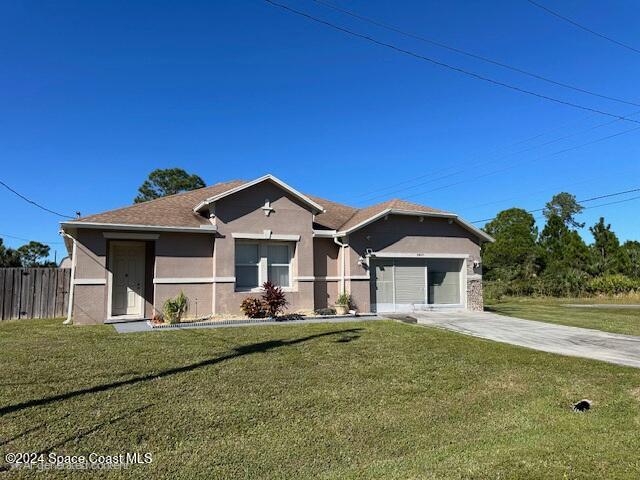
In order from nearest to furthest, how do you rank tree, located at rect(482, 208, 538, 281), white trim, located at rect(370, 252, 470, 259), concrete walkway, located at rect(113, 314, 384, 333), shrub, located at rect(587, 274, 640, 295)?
concrete walkway, located at rect(113, 314, 384, 333)
white trim, located at rect(370, 252, 470, 259)
shrub, located at rect(587, 274, 640, 295)
tree, located at rect(482, 208, 538, 281)

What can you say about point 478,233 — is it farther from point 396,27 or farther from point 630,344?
point 396,27

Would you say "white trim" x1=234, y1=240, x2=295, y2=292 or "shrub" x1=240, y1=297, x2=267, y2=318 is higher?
"white trim" x1=234, y1=240, x2=295, y2=292

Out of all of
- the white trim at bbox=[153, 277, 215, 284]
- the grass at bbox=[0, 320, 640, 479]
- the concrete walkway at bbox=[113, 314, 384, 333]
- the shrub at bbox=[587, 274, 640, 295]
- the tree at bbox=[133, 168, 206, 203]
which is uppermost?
the tree at bbox=[133, 168, 206, 203]

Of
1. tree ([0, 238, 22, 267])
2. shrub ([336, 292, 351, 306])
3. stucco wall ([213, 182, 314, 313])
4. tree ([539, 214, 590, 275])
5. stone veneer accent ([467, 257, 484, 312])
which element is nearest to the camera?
stucco wall ([213, 182, 314, 313])

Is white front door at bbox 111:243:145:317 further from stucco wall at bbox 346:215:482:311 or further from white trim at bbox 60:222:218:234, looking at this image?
stucco wall at bbox 346:215:482:311

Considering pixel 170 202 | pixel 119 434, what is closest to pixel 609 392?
pixel 119 434

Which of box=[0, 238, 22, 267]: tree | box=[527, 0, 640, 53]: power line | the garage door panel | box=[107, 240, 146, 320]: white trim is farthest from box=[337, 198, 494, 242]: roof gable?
box=[0, 238, 22, 267]: tree

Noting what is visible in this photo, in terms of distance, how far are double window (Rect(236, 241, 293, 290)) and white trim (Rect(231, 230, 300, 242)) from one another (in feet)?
0.95

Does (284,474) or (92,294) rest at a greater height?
(92,294)

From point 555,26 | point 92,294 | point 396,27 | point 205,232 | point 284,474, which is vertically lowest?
point 284,474

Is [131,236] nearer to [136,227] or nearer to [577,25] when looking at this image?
[136,227]

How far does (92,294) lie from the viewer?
13.0 metres

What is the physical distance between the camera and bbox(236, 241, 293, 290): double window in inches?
584

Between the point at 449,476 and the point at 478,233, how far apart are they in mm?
15487
